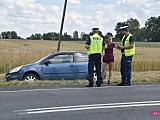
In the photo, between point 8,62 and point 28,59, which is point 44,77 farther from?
point 28,59

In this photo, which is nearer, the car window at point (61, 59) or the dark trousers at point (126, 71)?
the dark trousers at point (126, 71)

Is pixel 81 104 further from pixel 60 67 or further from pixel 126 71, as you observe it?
pixel 60 67

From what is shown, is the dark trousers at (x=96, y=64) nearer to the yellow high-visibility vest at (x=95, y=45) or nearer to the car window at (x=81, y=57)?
the yellow high-visibility vest at (x=95, y=45)

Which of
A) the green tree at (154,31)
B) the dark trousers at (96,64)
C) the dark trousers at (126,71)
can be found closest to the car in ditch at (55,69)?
the dark trousers at (96,64)

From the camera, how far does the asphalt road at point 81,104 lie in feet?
19.7

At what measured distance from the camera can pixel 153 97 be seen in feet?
26.7

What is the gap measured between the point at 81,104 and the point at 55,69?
453 cm

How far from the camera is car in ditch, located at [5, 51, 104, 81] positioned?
11.2 meters

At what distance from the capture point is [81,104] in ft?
23.2

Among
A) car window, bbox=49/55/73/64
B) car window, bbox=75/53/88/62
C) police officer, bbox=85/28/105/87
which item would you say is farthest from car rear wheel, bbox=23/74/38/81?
police officer, bbox=85/28/105/87

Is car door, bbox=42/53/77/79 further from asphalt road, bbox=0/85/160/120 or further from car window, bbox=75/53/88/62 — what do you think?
asphalt road, bbox=0/85/160/120

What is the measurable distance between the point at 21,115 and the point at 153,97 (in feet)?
12.2

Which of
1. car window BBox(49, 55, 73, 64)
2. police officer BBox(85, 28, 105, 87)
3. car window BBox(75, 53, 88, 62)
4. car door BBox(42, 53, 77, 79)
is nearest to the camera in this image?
police officer BBox(85, 28, 105, 87)

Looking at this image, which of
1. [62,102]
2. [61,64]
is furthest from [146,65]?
[62,102]
